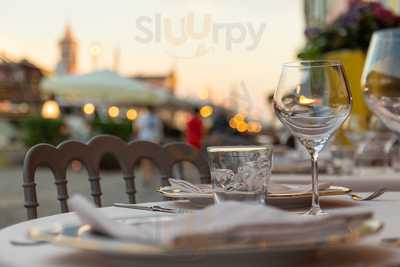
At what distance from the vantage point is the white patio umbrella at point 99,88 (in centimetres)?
1337

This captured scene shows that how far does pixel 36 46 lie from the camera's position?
1559 cm

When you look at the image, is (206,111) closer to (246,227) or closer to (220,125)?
(220,125)

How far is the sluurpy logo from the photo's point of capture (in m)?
6.70

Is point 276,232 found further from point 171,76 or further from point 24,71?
point 24,71

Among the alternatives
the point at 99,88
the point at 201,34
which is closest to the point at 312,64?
the point at 201,34

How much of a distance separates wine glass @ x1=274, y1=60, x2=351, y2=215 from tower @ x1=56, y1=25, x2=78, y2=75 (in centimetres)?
1576

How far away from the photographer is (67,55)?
17703mm

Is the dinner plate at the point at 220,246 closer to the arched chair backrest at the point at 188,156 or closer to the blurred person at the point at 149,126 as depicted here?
the arched chair backrest at the point at 188,156

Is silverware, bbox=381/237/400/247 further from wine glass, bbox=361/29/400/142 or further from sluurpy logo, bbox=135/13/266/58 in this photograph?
sluurpy logo, bbox=135/13/266/58

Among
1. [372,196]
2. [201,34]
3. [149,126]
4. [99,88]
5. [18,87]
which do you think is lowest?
[149,126]

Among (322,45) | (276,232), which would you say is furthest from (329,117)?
(322,45)

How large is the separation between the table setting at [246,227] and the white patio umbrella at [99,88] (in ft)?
40.9

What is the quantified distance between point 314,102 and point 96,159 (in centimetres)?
72

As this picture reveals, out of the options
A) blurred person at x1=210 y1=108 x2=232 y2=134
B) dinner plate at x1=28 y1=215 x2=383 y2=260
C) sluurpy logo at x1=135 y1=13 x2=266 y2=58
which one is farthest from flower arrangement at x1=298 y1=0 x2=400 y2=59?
blurred person at x1=210 y1=108 x2=232 y2=134
